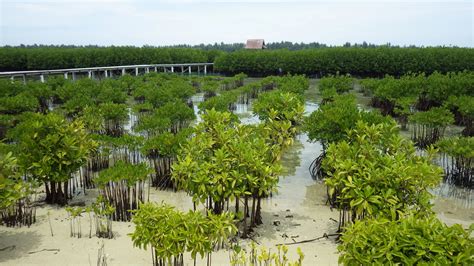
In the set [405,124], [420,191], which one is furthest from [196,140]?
[405,124]

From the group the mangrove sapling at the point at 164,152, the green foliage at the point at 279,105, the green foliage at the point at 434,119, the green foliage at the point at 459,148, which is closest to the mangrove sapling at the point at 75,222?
the mangrove sapling at the point at 164,152

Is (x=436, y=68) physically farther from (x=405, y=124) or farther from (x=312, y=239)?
(x=312, y=239)

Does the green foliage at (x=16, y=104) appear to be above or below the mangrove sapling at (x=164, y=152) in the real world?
above

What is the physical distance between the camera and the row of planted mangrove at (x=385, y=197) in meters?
2.86

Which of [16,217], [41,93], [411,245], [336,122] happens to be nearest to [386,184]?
[411,245]

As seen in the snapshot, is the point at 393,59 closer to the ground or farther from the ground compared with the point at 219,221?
farther from the ground

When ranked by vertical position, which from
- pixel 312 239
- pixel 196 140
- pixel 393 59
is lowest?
pixel 312 239

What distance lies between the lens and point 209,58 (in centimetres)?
3216

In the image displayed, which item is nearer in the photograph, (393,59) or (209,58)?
(393,59)

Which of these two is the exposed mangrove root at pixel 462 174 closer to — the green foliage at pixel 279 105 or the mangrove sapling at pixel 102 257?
the green foliage at pixel 279 105

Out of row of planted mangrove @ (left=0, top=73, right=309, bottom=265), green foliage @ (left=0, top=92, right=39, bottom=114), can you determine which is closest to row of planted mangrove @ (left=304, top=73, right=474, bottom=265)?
row of planted mangrove @ (left=0, top=73, right=309, bottom=265)

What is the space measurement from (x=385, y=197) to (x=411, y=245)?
117cm

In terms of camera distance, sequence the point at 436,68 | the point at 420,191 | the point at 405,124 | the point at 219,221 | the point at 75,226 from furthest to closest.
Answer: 1. the point at 436,68
2. the point at 405,124
3. the point at 75,226
4. the point at 420,191
5. the point at 219,221

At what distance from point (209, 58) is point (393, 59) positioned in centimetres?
1443
